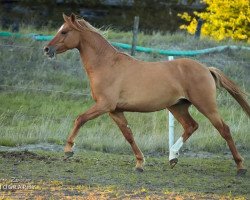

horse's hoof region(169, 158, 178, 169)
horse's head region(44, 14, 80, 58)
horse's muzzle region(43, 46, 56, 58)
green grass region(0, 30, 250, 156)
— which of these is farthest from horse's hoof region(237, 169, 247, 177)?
horse's muzzle region(43, 46, 56, 58)

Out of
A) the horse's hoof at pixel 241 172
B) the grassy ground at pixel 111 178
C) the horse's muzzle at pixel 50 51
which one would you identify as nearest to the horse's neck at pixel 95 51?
the horse's muzzle at pixel 50 51

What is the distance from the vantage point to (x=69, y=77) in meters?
19.1

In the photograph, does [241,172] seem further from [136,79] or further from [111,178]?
[111,178]

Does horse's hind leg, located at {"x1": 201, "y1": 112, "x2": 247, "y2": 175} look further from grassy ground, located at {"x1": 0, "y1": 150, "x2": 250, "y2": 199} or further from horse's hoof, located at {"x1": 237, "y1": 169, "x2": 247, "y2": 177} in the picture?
grassy ground, located at {"x1": 0, "y1": 150, "x2": 250, "y2": 199}

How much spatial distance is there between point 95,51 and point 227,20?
543 inches

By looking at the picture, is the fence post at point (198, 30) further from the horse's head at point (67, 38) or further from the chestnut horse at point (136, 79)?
the horse's head at point (67, 38)

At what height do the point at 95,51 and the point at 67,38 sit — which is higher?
the point at 67,38

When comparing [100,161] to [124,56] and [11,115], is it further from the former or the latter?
[11,115]

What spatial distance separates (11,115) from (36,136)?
111 inches

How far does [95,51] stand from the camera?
10.4 m

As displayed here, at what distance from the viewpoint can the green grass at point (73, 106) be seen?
13.1 m

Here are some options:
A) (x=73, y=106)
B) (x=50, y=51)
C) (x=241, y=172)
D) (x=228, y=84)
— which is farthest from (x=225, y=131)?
(x=73, y=106)

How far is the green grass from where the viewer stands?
13.1m

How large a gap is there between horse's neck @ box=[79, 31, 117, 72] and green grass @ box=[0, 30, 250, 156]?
2742 mm
